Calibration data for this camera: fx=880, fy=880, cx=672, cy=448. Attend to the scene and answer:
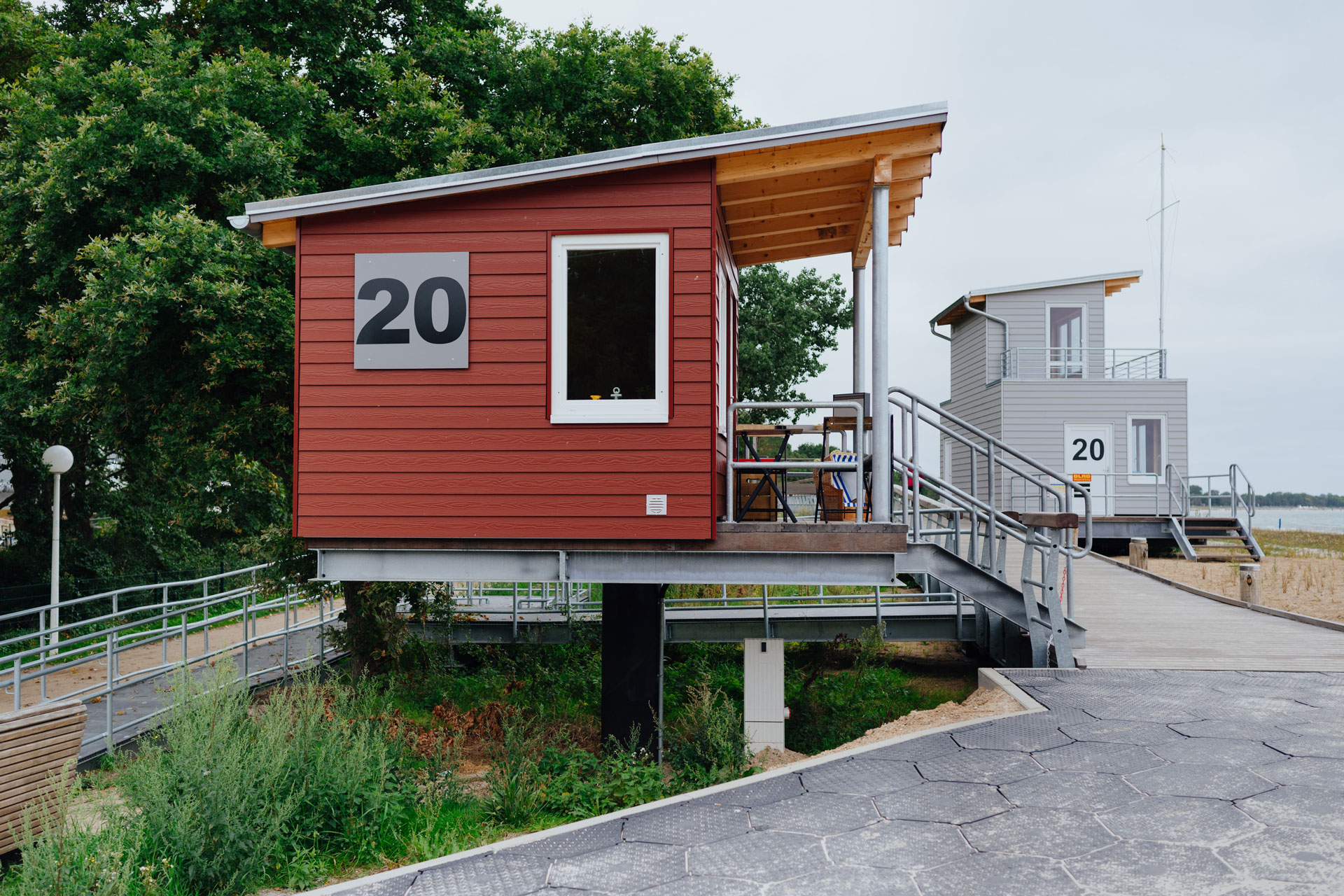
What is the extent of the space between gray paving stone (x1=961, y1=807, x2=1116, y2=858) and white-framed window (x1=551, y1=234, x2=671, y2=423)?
3219 millimetres

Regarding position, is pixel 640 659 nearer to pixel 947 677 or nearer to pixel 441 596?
pixel 441 596

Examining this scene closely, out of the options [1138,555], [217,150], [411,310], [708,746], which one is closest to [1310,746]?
[708,746]

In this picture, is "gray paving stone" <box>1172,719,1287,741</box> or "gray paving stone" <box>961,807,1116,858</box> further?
"gray paving stone" <box>1172,719,1287,741</box>

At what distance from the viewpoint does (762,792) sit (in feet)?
16.5

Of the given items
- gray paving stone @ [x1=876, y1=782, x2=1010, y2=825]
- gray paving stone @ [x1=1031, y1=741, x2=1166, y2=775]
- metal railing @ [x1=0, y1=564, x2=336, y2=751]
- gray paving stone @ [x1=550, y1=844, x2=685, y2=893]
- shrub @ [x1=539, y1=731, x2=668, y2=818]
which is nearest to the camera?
gray paving stone @ [x1=550, y1=844, x2=685, y2=893]

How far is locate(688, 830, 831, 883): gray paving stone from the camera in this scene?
13.1 ft

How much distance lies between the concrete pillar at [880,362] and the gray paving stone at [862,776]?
5.61 ft

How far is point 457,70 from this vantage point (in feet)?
40.1

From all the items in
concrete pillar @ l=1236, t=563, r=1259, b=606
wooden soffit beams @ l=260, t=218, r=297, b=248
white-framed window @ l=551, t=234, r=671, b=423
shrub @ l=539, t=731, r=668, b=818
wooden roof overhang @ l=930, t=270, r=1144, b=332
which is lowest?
shrub @ l=539, t=731, r=668, b=818

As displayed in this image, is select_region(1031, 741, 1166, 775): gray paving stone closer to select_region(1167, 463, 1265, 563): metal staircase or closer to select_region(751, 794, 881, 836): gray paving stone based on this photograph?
select_region(751, 794, 881, 836): gray paving stone

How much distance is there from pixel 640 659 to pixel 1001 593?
3.12 metres

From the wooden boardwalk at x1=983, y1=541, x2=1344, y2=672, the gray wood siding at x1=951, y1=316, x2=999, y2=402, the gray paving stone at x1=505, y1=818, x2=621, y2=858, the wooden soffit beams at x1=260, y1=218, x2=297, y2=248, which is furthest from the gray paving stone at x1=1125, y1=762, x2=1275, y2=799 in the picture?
the gray wood siding at x1=951, y1=316, x2=999, y2=402

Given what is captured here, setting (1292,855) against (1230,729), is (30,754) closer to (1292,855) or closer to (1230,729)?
(1292,855)

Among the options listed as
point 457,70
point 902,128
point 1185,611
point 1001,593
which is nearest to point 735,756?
point 1001,593
